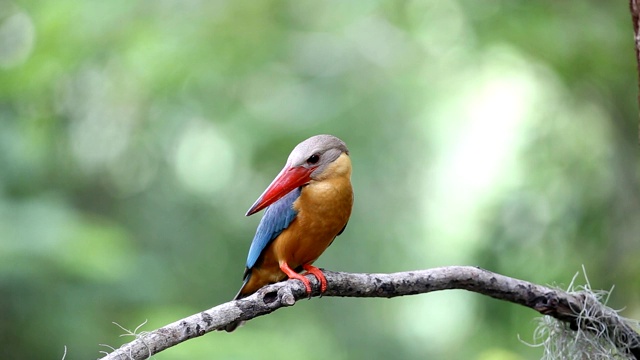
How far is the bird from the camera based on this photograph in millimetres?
3123

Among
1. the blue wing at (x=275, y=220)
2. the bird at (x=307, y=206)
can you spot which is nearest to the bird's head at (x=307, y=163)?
the bird at (x=307, y=206)

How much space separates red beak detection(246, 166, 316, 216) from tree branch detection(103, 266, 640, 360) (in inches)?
12.4

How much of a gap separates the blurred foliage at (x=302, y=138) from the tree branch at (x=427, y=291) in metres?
1.43

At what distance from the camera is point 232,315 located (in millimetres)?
2303

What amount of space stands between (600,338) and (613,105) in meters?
2.81

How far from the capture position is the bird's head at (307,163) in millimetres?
3050

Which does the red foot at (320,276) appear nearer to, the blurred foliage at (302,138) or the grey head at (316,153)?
the grey head at (316,153)

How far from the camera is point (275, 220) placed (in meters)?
3.27

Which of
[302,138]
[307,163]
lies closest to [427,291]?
[307,163]

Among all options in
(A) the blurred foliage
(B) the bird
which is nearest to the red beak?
(B) the bird

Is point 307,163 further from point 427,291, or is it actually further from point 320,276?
point 427,291

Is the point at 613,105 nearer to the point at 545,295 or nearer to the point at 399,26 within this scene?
the point at 399,26

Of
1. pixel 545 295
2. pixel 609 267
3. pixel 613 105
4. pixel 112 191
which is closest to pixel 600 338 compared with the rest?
pixel 545 295

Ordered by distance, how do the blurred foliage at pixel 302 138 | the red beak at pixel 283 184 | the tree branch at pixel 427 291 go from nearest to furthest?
the tree branch at pixel 427 291
the red beak at pixel 283 184
the blurred foliage at pixel 302 138
